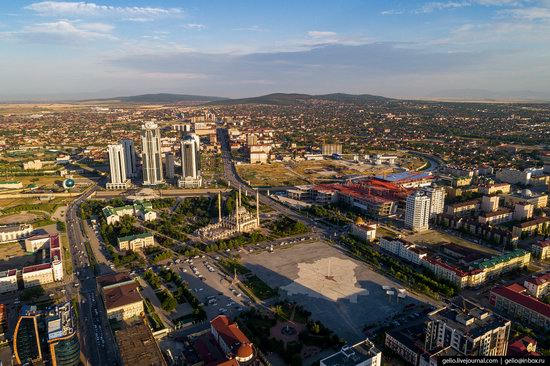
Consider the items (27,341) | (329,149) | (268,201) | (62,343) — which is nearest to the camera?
(62,343)

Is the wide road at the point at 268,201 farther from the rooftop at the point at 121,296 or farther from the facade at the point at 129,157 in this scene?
the rooftop at the point at 121,296

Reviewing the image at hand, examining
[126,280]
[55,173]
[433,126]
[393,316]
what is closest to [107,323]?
[126,280]

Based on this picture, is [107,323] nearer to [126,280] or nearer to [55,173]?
[126,280]

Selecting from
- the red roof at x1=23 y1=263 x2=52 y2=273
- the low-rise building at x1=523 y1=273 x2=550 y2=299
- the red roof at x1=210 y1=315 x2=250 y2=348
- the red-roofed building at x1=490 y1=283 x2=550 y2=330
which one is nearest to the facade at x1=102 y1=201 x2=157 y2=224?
the red roof at x1=23 y1=263 x2=52 y2=273

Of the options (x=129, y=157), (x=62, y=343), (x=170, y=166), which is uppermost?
(x=129, y=157)

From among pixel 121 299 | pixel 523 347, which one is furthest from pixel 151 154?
pixel 523 347

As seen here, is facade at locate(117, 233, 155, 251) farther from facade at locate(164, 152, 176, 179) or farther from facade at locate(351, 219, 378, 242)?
facade at locate(164, 152, 176, 179)

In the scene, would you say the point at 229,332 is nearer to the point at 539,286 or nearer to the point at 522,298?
the point at 522,298

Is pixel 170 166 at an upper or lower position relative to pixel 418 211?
upper
